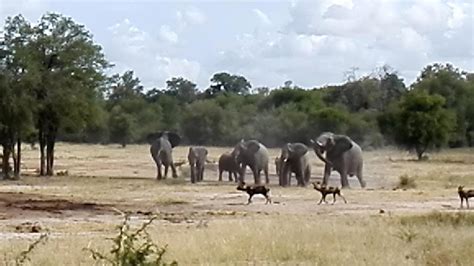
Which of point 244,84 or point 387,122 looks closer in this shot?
point 387,122

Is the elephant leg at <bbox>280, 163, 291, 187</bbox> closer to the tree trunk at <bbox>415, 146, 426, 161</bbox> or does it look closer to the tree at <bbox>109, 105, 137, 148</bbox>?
the tree trunk at <bbox>415, 146, 426, 161</bbox>

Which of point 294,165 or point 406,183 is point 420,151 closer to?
point 294,165

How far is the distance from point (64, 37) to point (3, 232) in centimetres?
3037

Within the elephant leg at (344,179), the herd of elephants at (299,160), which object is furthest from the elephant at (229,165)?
the elephant leg at (344,179)

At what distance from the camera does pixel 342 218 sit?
89.0 ft

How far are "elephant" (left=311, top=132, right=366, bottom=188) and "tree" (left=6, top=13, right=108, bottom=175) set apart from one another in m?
11.8

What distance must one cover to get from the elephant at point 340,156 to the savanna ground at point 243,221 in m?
1.34

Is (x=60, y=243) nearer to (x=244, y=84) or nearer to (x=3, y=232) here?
(x=3, y=232)

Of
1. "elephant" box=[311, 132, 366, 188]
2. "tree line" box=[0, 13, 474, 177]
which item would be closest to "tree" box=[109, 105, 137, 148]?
"tree line" box=[0, 13, 474, 177]

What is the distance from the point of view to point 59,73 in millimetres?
52312

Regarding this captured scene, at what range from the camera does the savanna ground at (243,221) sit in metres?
17.4

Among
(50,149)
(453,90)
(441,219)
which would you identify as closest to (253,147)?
(50,149)

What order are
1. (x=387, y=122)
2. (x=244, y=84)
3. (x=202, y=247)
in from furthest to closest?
(x=244, y=84), (x=387, y=122), (x=202, y=247)

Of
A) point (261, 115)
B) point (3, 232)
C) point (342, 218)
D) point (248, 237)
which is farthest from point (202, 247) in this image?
point (261, 115)
